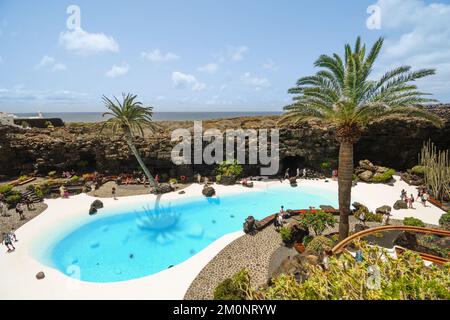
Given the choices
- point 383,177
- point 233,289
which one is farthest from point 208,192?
point 383,177

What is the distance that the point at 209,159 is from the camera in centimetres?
2900

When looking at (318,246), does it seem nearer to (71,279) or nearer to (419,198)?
(71,279)

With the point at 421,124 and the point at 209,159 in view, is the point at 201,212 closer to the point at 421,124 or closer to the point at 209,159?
the point at 209,159

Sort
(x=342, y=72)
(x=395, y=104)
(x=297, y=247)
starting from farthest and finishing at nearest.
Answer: (x=297, y=247)
(x=342, y=72)
(x=395, y=104)

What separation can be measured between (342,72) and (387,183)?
17.4m

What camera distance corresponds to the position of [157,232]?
677 inches

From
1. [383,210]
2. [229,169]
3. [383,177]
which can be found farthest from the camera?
[229,169]

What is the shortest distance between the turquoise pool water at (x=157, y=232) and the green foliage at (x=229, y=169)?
4006 mm

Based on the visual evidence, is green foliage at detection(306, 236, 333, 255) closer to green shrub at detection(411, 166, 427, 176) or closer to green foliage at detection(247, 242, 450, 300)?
green foliage at detection(247, 242, 450, 300)

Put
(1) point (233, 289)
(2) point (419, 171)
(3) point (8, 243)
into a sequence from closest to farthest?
1. (1) point (233, 289)
2. (3) point (8, 243)
3. (2) point (419, 171)

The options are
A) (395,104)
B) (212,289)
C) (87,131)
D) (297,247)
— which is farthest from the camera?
(87,131)

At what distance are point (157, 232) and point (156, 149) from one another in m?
13.6
